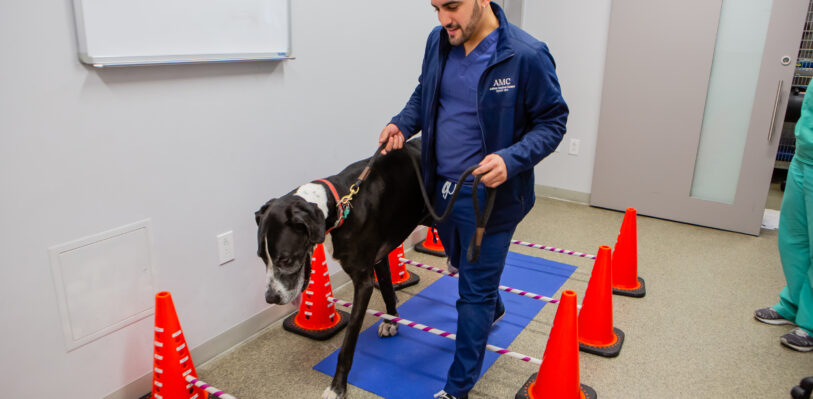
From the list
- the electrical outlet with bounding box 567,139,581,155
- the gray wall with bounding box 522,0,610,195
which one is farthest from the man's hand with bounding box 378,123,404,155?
the electrical outlet with bounding box 567,139,581,155

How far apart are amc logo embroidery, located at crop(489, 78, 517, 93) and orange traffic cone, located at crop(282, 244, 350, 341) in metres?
1.21

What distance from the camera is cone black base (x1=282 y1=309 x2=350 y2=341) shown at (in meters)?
2.50

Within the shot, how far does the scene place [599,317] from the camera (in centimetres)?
241

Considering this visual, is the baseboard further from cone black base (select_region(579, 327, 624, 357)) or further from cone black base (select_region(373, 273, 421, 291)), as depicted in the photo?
cone black base (select_region(579, 327, 624, 357))

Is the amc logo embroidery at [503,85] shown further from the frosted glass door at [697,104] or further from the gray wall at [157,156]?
the frosted glass door at [697,104]

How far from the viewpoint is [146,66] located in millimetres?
1881

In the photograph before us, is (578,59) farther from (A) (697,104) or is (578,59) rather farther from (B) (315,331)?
(B) (315,331)

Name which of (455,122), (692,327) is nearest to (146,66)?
(455,122)

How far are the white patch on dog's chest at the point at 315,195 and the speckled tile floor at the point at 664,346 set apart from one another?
30.5 inches

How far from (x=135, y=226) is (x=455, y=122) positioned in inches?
47.5

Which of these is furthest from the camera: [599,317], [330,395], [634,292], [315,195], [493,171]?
[634,292]

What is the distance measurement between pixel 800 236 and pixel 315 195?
222cm

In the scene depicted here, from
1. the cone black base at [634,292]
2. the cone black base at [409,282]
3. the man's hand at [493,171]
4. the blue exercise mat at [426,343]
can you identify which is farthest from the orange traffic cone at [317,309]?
the cone black base at [634,292]

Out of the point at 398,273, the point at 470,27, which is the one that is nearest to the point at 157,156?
the point at 470,27
